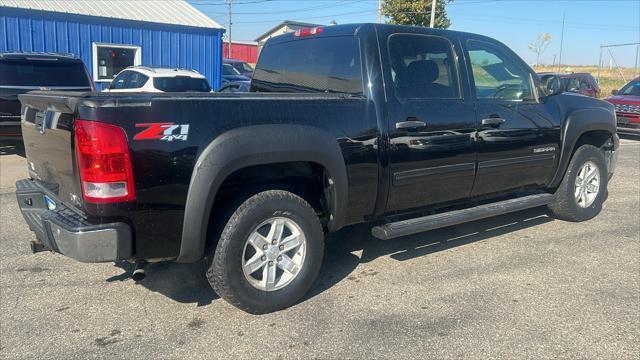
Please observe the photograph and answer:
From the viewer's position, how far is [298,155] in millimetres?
3443

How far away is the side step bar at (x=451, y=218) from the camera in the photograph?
158 inches

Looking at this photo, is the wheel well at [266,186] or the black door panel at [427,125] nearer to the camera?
the wheel well at [266,186]

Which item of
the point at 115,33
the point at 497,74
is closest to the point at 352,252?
the point at 497,74

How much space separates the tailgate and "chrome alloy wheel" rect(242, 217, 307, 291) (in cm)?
107

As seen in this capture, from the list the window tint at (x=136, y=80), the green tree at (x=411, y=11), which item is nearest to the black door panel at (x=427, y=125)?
the window tint at (x=136, y=80)

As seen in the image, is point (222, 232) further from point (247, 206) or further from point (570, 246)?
point (570, 246)

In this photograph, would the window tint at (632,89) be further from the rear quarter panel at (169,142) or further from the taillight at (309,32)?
the rear quarter panel at (169,142)

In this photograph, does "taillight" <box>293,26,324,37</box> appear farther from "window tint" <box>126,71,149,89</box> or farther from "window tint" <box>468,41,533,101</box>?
"window tint" <box>126,71,149,89</box>

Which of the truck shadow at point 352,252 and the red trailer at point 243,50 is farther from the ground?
the red trailer at point 243,50

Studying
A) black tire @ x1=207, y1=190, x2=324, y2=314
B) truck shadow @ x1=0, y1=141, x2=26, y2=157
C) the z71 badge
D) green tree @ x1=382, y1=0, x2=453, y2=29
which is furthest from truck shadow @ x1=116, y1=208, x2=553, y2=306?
green tree @ x1=382, y1=0, x2=453, y2=29

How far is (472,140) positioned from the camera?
4.43m

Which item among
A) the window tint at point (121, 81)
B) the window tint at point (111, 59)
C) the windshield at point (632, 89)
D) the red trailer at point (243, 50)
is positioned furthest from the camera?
the red trailer at point (243, 50)

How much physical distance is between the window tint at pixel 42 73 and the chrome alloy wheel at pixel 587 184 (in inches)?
289

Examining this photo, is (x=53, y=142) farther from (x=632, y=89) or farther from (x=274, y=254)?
(x=632, y=89)
